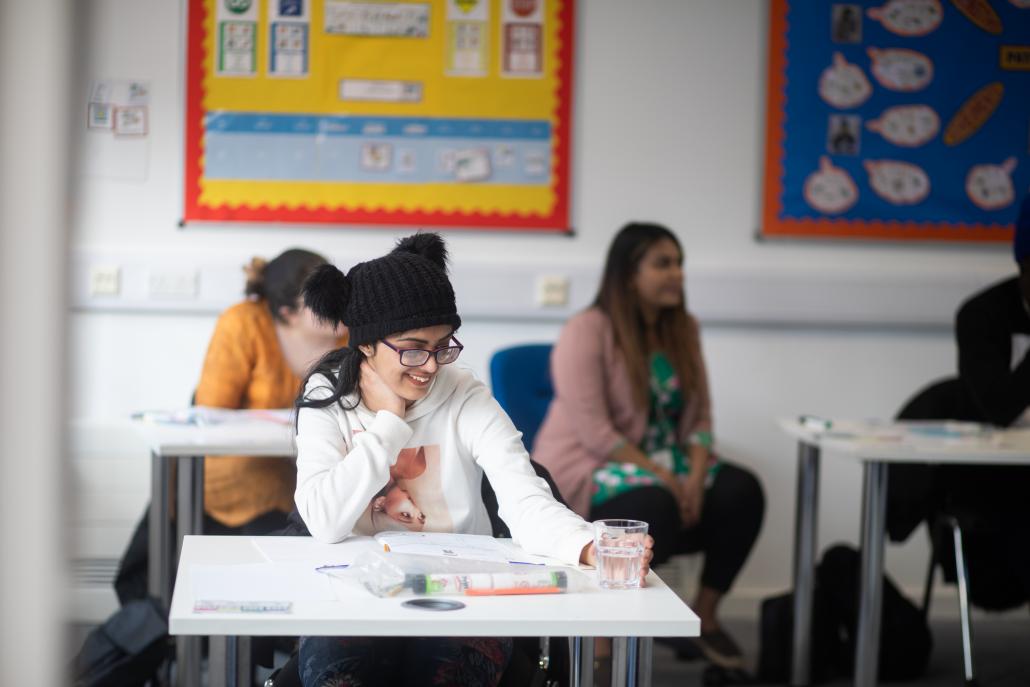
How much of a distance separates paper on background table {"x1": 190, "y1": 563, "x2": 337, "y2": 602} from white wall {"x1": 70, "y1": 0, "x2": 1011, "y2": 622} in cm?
204

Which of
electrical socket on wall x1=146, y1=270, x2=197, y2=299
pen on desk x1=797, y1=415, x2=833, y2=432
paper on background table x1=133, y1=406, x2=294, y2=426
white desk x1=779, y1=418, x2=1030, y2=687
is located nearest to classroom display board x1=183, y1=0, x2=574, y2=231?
electrical socket on wall x1=146, y1=270, x2=197, y2=299

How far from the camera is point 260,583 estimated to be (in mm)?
1332

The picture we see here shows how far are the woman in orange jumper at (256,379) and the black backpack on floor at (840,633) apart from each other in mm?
1286

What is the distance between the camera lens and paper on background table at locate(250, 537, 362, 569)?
1.46 meters

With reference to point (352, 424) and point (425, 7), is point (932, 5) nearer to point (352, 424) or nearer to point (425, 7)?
point (425, 7)

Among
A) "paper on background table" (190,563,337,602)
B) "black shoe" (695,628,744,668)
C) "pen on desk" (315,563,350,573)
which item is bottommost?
"black shoe" (695,628,744,668)

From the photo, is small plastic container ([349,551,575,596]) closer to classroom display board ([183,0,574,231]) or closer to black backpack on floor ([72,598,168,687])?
black backpack on floor ([72,598,168,687])

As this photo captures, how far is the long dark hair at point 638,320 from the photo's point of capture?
299 cm

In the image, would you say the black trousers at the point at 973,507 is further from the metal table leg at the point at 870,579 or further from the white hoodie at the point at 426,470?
the white hoodie at the point at 426,470

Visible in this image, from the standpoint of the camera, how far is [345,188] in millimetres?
3389

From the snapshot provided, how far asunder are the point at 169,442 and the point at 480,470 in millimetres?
813

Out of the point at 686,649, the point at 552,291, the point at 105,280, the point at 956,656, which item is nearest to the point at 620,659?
the point at 686,649

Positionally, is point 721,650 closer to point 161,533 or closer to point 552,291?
point 552,291

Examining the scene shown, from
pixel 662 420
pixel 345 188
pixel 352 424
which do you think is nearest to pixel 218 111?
pixel 345 188
